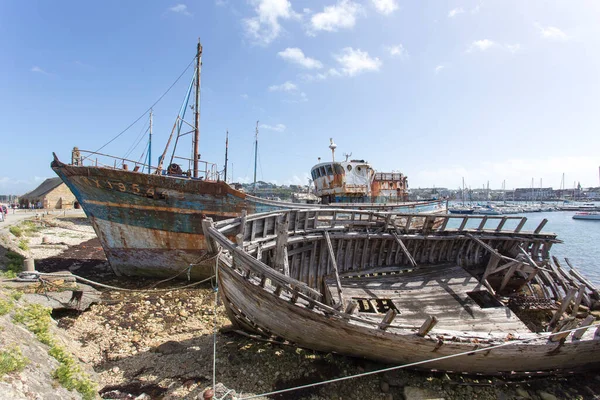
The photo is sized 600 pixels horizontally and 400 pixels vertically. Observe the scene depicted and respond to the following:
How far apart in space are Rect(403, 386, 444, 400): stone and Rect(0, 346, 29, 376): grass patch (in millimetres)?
6763

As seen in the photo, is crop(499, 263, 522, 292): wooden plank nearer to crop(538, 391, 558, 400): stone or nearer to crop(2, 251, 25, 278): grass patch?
crop(538, 391, 558, 400): stone

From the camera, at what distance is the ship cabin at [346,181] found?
21641mm

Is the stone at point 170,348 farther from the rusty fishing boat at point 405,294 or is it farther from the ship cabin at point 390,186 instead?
the ship cabin at point 390,186

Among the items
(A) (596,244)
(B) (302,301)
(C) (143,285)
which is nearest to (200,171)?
(C) (143,285)

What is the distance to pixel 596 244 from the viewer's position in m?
33.1

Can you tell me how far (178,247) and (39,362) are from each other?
7.78 metres

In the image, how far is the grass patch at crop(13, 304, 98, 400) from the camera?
4301mm

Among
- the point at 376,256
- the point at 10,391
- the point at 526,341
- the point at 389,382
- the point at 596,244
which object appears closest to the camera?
the point at 10,391

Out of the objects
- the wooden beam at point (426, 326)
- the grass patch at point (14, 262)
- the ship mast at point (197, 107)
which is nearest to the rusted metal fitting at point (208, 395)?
the wooden beam at point (426, 326)

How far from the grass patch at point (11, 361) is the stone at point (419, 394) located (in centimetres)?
676

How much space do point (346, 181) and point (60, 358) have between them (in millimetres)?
19438

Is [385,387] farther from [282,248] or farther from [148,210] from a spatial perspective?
[148,210]

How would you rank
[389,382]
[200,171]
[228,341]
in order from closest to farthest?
[389,382], [228,341], [200,171]

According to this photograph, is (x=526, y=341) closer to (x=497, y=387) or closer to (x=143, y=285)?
(x=497, y=387)
